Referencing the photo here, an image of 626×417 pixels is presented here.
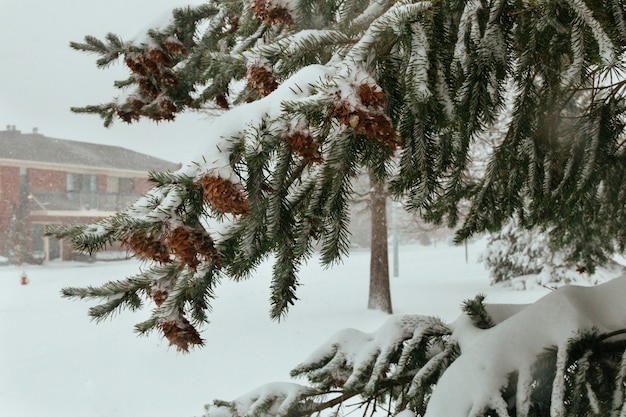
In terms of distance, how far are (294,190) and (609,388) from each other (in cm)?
82

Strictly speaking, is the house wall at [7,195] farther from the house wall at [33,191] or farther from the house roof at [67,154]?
the house roof at [67,154]

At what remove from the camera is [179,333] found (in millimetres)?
918

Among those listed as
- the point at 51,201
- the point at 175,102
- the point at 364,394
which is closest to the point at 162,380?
the point at 175,102

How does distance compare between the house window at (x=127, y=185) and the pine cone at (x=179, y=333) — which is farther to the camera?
the house window at (x=127, y=185)

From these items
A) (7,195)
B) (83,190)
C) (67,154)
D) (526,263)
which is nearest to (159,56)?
(526,263)

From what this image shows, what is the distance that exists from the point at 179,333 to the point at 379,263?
7838 mm

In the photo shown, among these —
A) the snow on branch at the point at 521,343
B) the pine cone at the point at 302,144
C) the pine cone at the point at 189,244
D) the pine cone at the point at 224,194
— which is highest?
the pine cone at the point at 302,144

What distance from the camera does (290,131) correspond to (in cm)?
76

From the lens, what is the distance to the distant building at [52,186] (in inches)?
446

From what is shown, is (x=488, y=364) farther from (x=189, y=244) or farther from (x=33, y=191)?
(x=33, y=191)

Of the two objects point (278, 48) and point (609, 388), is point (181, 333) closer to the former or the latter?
point (278, 48)

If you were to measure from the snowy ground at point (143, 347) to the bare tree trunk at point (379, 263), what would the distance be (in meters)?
0.31

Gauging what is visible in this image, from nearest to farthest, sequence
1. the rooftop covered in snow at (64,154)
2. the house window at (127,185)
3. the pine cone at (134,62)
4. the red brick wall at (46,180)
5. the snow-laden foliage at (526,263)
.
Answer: the pine cone at (134,62), the snow-laden foliage at (526,263), the red brick wall at (46,180), the rooftop covered in snow at (64,154), the house window at (127,185)

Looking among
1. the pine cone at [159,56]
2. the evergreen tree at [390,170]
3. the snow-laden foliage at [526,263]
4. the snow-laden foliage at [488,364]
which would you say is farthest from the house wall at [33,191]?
the evergreen tree at [390,170]
